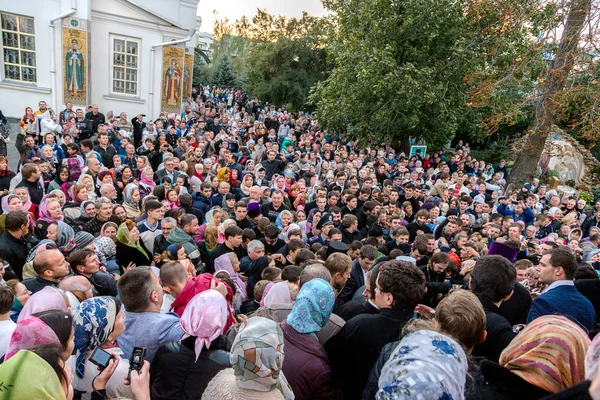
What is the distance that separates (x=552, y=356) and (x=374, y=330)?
1.14m

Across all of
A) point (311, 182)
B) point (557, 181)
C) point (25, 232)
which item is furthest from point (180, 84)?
point (557, 181)

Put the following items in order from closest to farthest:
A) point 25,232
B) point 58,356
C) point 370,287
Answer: point 58,356, point 370,287, point 25,232

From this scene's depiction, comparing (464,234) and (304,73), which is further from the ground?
(304,73)

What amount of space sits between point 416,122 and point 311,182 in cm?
751

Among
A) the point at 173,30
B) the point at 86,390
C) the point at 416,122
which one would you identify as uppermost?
the point at 173,30

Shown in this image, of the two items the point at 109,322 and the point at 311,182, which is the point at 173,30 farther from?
the point at 109,322

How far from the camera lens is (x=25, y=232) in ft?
16.0

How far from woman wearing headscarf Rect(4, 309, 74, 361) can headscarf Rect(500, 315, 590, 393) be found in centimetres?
210

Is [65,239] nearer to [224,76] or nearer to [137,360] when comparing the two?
[137,360]

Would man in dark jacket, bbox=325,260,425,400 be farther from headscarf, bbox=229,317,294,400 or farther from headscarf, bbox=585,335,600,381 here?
headscarf, bbox=585,335,600,381

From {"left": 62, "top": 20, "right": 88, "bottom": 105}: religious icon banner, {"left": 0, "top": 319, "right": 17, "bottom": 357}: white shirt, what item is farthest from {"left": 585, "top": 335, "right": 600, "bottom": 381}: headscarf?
{"left": 62, "top": 20, "right": 88, "bottom": 105}: religious icon banner

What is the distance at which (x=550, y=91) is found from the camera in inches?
468

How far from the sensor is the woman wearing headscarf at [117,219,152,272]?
17.2ft

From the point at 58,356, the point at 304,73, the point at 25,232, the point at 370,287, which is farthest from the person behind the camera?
the point at 304,73
